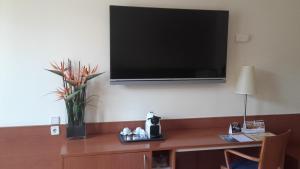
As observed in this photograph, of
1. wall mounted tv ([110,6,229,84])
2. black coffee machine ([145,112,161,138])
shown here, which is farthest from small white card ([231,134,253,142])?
black coffee machine ([145,112,161,138])

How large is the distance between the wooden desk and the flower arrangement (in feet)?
0.69

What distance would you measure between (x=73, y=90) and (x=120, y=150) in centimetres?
65

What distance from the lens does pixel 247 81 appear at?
286 centimetres

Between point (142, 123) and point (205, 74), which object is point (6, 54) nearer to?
point (142, 123)

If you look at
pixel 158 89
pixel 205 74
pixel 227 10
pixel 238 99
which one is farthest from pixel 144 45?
pixel 238 99

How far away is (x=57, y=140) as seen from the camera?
8.82ft

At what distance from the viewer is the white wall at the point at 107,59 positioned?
2553 millimetres

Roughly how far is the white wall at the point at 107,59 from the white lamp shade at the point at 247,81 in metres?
0.18

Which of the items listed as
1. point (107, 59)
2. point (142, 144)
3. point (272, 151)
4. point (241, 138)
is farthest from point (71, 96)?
point (272, 151)

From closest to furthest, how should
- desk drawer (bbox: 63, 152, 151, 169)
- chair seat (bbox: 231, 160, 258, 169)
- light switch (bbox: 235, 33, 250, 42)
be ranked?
1. desk drawer (bbox: 63, 152, 151, 169)
2. chair seat (bbox: 231, 160, 258, 169)
3. light switch (bbox: 235, 33, 250, 42)

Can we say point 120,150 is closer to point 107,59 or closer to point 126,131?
point 126,131

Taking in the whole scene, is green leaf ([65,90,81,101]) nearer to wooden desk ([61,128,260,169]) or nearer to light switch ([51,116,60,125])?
light switch ([51,116,60,125])

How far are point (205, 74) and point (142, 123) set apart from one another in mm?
751

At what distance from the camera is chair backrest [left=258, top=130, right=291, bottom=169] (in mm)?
2317
